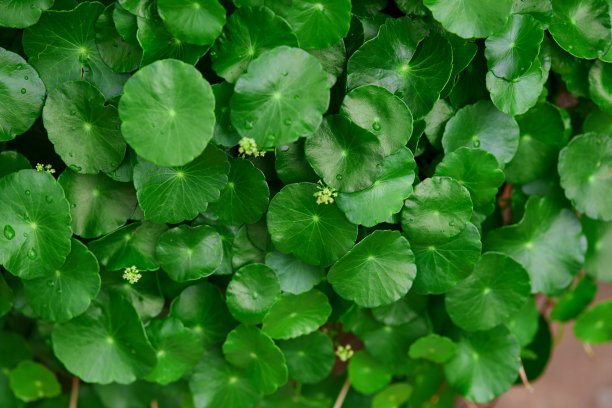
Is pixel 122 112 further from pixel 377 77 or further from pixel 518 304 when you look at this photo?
pixel 518 304

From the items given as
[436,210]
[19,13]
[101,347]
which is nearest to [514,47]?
[436,210]

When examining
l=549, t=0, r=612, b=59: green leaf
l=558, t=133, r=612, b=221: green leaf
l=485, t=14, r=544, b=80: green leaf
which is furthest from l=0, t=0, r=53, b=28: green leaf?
l=558, t=133, r=612, b=221: green leaf

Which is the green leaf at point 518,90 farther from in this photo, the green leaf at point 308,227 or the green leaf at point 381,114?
the green leaf at point 308,227

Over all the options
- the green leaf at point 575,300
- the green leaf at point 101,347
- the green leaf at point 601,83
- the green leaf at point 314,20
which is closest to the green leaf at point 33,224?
the green leaf at point 101,347

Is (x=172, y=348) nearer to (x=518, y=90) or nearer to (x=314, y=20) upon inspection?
(x=314, y=20)

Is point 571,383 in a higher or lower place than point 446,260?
lower

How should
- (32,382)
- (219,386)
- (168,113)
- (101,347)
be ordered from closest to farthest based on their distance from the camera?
(168,113), (101,347), (219,386), (32,382)

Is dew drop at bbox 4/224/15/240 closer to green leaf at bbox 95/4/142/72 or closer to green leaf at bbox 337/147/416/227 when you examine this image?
green leaf at bbox 95/4/142/72

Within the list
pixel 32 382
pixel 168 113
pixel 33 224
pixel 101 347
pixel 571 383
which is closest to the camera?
pixel 168 113
